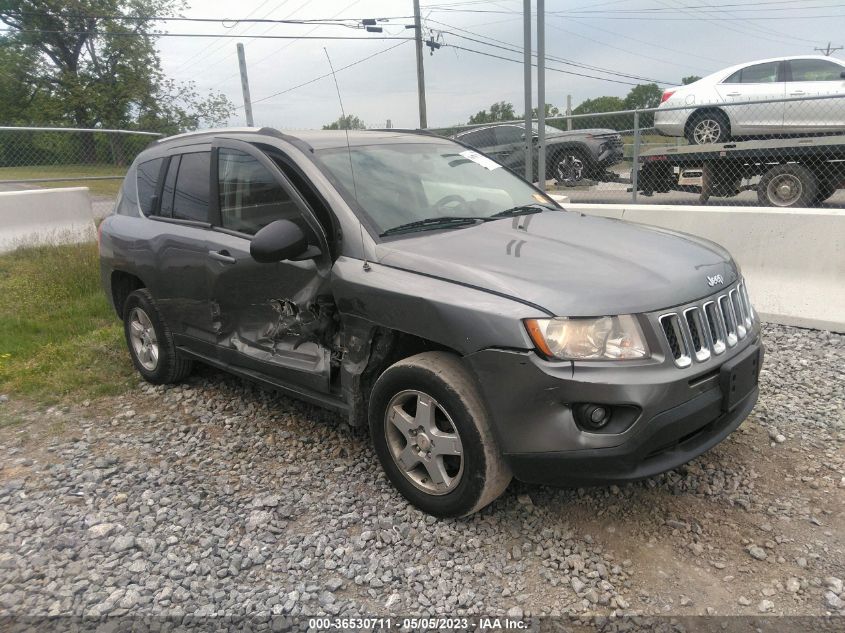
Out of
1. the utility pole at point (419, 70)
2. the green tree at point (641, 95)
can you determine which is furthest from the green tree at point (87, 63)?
the green tree at point (641, 95)

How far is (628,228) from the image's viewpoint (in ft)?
11.2

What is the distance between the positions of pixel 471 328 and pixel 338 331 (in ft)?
3.17

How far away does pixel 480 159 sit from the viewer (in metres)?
4.12

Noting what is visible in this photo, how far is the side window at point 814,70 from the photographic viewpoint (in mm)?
9227

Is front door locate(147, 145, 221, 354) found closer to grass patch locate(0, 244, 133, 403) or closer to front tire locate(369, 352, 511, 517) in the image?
grass patch locate(0, 244, 133, 403)

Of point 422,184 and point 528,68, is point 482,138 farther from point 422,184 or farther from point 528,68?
point 422,184

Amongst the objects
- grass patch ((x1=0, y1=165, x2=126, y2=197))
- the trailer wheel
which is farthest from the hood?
grass patch ((x1=0, y1=165, x2=126, y2=197))

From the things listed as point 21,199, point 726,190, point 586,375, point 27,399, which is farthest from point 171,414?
point 726,190

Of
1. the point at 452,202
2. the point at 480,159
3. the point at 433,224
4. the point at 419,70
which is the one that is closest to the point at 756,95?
the point at 480,159

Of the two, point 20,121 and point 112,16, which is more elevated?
point 112,16

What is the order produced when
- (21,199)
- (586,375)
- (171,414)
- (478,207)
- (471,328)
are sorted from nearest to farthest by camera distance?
(586,375) → (471,328) → (478,207) → (171,414) → (21,199)

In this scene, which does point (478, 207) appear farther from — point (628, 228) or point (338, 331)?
point (338, 331)

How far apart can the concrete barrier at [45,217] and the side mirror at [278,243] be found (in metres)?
7.46

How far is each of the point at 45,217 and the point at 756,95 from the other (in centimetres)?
1100
